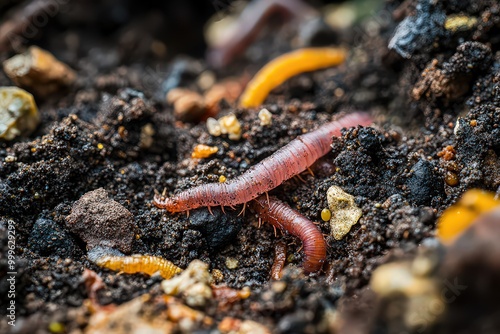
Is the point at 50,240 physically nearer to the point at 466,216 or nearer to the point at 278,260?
the point at 278,260

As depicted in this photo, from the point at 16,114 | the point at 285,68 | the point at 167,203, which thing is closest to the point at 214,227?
the point at 167,203

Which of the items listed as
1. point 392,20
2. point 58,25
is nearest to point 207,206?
point 392,20

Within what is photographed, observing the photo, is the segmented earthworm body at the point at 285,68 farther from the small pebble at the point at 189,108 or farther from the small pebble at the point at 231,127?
the small pebble at the point at 231,127

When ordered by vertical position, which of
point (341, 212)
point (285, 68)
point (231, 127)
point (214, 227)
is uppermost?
point (285, 68)

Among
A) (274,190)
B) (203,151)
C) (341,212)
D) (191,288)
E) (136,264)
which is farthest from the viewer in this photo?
(203,151)

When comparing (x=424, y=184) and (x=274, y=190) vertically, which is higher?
(x=274, y=190)

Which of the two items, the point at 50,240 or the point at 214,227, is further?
the point at 214,227

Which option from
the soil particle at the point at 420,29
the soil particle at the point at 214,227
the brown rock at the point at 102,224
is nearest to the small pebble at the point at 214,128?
the soil particle at the point at 214,227

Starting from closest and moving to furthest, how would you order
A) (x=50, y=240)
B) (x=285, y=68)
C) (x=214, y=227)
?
(x=50, y=240), (x=214, y=227), (x=285, y=68)
